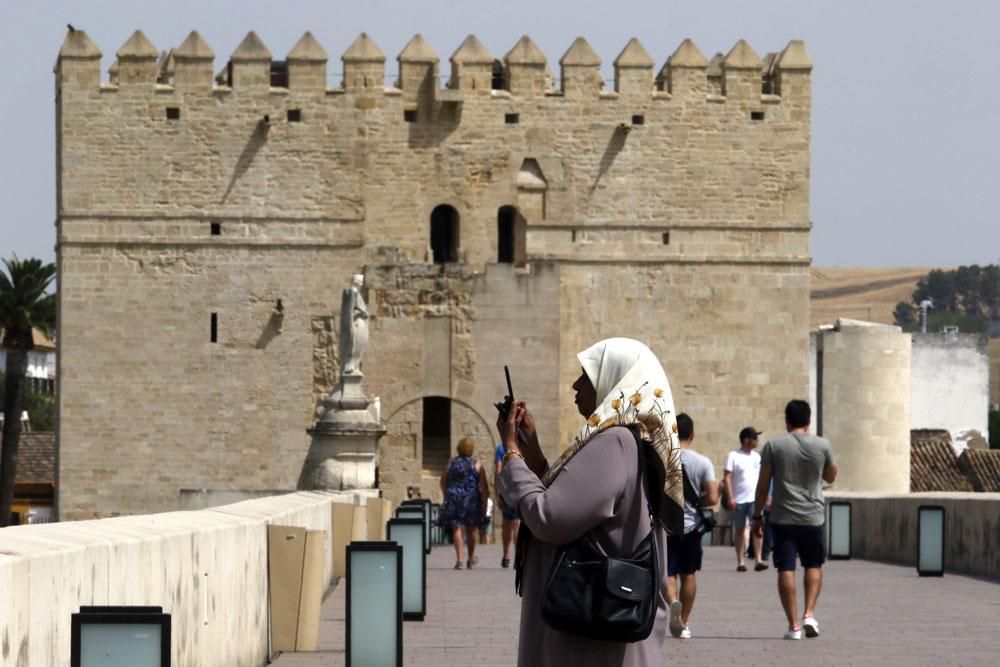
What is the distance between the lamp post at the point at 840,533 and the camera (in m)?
19.5

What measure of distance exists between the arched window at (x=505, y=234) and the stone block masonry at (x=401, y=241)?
0.21 meters

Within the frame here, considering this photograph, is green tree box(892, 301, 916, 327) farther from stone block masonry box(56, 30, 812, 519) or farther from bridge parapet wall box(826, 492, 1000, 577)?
bridge parapet wall box(826, 492, 1000, 577)

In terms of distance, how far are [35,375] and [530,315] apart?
6189 centimetres

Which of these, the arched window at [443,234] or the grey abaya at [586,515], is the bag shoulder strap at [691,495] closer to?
the grey abaya at [586,515]

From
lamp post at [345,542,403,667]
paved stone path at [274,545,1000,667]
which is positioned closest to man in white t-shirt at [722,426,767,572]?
paved stone path at [274,545,1000,667]

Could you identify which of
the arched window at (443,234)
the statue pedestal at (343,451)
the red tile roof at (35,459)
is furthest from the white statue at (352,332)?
the red tile roof at (35,459)

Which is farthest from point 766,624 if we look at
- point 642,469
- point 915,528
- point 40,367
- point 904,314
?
point 904,314

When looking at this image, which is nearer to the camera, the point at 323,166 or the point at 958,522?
the point at 958,522

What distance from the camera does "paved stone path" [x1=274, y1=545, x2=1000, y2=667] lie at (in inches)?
413

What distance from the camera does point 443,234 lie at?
3738 cm

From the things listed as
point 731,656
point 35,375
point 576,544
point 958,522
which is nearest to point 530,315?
point 958,522

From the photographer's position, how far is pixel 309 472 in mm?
23969

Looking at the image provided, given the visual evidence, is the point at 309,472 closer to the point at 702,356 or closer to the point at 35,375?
the point at 702,356

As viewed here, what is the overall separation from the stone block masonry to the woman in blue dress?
1709 cm
